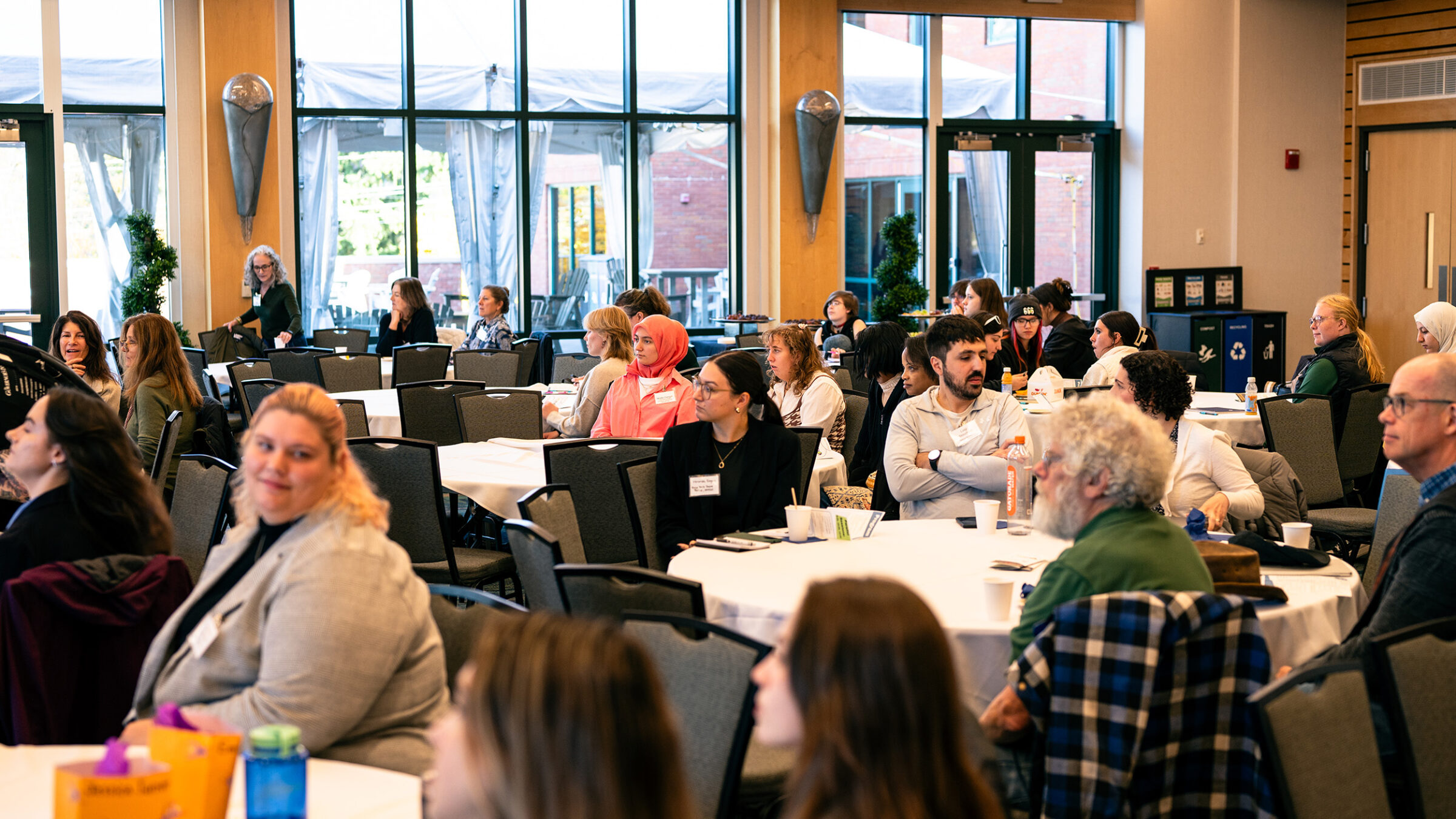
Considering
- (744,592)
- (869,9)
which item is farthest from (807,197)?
(744,592)

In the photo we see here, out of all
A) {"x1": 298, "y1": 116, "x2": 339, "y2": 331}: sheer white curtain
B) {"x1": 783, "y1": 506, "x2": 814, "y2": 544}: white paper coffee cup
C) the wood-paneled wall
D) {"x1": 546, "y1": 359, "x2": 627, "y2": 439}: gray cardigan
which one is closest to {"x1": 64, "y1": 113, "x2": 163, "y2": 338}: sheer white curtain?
{"x1": 298, "y1": 116, "x2": 339, "y2": 331}: sheer white curtain

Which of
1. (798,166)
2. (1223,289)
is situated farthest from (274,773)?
(1223,289)

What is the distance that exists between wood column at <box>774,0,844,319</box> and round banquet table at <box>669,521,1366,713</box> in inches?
354

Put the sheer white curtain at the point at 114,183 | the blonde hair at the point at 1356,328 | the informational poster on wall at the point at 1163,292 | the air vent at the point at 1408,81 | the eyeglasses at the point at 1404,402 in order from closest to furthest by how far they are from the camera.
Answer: the eyeglasses at the point at 1404,402, the blonde hair at the point at 1356,328, the sheer white curtain at the point at 114,183, the air vent at the point at 1408,81, the informational poster on wall at the point at 1163,292

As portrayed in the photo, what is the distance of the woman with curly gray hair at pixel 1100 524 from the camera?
2664 mm

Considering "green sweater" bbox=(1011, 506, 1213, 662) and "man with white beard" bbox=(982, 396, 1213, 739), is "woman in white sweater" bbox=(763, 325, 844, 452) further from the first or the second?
"green sweater" bbox=(1011, 506, 1213, 662)

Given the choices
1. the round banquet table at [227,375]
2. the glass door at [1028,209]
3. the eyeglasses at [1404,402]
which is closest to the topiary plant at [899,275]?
the glass door at [1028,209]

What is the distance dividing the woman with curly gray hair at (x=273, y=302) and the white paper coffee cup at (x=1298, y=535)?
28.9ft

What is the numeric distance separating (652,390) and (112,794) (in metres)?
4.40

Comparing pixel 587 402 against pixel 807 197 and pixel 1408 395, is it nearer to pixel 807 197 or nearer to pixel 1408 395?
pixel 1408 395

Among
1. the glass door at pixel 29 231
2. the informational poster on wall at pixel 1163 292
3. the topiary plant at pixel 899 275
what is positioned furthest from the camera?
the informational poster on wall at pixel 1163 292

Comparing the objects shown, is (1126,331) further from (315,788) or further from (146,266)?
(146,266)

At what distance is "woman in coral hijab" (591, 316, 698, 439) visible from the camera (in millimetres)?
5953

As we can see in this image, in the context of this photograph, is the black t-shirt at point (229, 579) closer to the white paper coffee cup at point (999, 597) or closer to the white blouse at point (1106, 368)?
the white paper coffee cup at point (999, 597)
